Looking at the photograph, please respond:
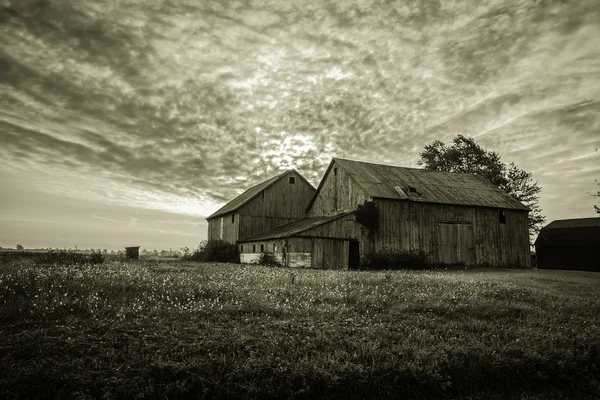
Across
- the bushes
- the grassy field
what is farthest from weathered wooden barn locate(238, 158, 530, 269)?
Result: the grassy field

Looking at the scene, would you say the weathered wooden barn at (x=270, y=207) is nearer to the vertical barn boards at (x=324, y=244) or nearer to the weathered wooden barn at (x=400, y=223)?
the weathered wooden barn at (x=400, y=223)

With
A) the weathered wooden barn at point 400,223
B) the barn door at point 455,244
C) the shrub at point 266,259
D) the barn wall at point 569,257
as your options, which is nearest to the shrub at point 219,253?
the weathered wooden barn at point 400,223

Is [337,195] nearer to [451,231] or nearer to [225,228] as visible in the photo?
[451,231]

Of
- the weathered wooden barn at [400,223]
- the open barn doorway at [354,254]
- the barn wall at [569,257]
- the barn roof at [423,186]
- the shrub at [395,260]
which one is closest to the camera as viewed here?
the weathered wooden barn at [400,223]

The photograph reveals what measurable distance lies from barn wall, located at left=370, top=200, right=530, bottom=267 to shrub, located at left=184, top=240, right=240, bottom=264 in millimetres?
14069

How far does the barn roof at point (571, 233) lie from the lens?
41.0m

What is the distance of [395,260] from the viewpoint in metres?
27.9

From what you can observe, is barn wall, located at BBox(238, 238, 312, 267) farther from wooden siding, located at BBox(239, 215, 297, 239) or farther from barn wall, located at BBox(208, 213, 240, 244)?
barn wall, located at BBox(208, 213, 240, 244)

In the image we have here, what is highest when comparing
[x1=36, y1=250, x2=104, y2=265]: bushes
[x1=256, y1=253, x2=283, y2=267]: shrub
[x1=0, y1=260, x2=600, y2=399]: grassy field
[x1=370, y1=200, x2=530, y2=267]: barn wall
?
[x1=370, y1=200, x2=530, y2=267]: barn wall

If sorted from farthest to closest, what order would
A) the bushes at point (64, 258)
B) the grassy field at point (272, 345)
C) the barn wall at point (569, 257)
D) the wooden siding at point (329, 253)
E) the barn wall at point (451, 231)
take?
the barn wall at point (569, 257), the barn wall at point (451, 231), the wooden siding at point (329, 253), the bushes at point (64, 258), the grassy field at point (272, 345)

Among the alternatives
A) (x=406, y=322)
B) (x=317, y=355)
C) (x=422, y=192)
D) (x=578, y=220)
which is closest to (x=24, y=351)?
(x=317, y=355)

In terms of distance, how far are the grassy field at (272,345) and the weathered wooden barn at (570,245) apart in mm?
37128

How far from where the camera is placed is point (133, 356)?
5926mm

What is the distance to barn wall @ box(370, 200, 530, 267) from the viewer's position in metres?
29.1
